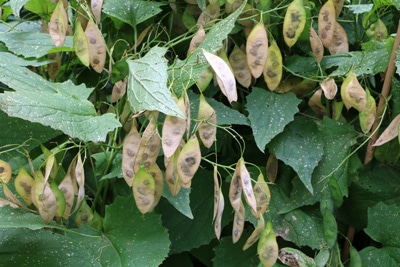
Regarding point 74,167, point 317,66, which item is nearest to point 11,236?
point 74,167

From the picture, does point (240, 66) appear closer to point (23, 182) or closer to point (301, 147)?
point (301, 147)

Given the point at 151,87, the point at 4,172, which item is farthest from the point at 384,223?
the point at 4,172

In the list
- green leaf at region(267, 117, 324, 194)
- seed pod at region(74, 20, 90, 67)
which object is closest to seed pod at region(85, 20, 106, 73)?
seed pod at region(74, 20, 90, 67)

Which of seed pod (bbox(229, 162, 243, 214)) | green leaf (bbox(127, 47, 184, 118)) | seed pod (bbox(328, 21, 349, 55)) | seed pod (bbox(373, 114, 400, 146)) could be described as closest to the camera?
green leaf (bbox(127, 47, 184, 118))

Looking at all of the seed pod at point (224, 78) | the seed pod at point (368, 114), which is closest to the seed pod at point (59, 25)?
the seed pod at point (224, 78)

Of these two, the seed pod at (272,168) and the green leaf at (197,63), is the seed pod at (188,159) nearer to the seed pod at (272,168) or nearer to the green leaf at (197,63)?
the green leaf at (197,63)

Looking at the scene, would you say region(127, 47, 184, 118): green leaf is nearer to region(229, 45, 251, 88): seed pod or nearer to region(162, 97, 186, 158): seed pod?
region(162, 97, 186, 158): seed pod

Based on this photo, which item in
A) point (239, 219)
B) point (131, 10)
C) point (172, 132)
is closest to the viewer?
point (172, 132)
